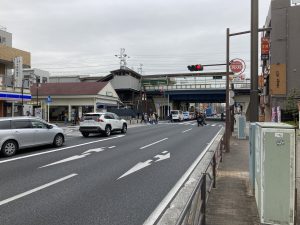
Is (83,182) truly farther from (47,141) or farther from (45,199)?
(47,141)

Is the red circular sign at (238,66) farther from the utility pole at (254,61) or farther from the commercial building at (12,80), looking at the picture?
the commercial building at (12,80)

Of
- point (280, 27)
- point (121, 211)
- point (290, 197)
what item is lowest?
point (121, 211)

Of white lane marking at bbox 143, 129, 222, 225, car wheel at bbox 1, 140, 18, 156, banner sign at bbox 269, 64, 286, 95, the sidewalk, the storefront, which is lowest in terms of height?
white lane marking at bbox 143, 129, 222, 225

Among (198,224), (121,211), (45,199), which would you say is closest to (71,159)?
(45,199)

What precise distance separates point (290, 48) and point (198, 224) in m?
46.1

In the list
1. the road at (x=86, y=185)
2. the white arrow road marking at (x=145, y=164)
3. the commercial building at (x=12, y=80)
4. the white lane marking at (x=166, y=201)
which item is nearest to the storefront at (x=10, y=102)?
the commercial building at (x=12, y=80)

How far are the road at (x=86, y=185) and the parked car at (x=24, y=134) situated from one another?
0.55m

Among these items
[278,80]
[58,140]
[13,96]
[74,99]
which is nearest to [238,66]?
[58,140]

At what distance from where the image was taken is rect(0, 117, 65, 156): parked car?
43.5ft

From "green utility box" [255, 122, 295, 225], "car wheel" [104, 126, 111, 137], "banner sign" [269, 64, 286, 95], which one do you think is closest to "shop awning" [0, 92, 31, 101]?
"car wheel" [104, 126, 111, 137]

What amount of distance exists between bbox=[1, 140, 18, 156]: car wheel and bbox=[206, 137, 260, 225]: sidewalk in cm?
Answer: 846

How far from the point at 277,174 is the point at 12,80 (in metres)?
30.1

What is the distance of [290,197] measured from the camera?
4.77 meters

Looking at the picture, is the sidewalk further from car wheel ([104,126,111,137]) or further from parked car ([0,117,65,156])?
car wheel ([104,126,111,137])
